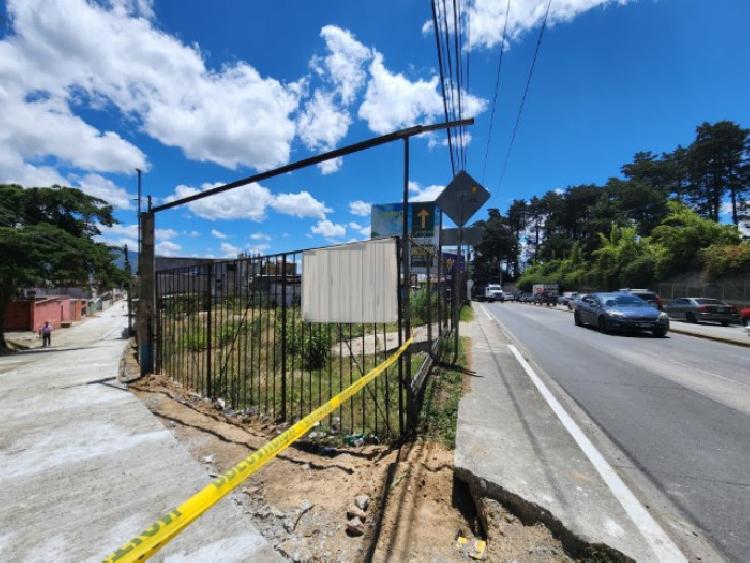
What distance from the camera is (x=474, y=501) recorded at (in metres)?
3.09

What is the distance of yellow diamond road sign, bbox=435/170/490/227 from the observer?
7207mm

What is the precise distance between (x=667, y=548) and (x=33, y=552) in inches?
163

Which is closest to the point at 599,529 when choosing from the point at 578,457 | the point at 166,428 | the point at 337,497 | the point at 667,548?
the point at 667,548

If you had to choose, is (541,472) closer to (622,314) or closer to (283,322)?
(283,322)

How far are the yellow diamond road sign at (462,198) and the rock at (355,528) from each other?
5492 mm

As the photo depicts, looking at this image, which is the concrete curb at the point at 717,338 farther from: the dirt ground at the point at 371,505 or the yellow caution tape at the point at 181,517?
the yellow caution tape at the point at 181,517

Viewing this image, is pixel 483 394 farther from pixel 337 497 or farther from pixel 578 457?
pixel 337 497

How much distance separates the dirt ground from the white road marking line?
A: 62cm

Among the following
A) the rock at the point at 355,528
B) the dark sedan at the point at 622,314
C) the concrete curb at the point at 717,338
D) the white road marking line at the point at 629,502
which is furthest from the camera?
the dark sedan at the point at 622,314

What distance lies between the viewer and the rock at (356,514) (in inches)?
112

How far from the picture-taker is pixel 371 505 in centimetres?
300

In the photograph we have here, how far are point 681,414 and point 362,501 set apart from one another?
15.5 feet

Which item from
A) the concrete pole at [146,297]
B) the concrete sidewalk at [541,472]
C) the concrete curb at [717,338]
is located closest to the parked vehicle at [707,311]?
the concrete curb at [717,338]

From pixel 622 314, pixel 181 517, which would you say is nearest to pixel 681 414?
pixel 181 517
